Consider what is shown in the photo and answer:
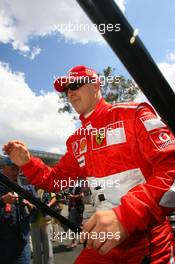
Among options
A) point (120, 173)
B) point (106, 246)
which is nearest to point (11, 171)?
point (120, 173)

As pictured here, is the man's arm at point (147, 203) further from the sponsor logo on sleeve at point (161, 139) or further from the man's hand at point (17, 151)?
the man's hand at point (17, 151)

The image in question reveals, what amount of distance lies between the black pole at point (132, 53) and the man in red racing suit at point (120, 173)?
78 centimetres

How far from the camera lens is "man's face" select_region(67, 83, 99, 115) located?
2738 mm

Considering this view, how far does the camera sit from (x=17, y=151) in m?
2.79

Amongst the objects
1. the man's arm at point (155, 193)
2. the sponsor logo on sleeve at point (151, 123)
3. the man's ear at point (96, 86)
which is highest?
the man's ear at point (96, 86)

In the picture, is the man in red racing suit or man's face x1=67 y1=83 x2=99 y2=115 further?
man's face x1=67 y1=83 x2=99 y2=115

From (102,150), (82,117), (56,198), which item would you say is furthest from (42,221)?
(102,150)

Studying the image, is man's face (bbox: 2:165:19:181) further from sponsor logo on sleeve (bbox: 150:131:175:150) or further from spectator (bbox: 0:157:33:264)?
sponsor logo on sleeve (bbox: 150:131:175:150)

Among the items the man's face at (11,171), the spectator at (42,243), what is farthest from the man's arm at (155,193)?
the spectator at (42,243)

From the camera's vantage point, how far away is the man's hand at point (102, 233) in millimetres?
1291

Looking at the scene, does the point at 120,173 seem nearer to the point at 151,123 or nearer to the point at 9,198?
the point at 151,123

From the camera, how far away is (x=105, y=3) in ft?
1.90

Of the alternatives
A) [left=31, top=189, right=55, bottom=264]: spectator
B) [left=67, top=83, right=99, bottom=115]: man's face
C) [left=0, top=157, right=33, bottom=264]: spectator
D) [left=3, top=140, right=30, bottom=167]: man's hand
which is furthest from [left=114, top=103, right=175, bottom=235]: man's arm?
[left=31, top=189, right=55, bottom=264]: spectator

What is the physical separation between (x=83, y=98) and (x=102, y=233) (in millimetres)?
1596
